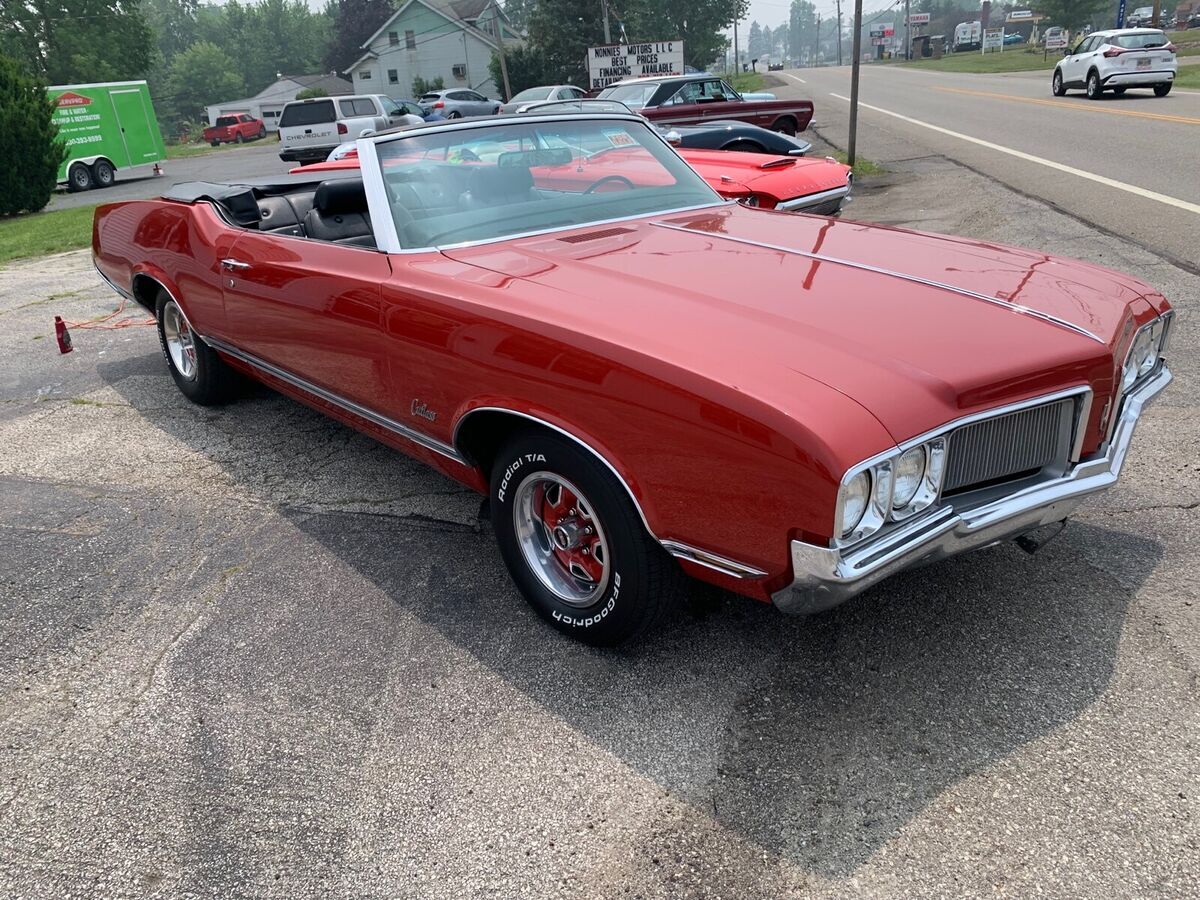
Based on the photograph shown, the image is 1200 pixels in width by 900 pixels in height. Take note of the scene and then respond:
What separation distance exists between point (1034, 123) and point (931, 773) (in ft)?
59.6

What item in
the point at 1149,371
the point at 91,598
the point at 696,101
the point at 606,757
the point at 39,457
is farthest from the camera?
the point at 696,101

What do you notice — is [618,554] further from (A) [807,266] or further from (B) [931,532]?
(A) [807,266]

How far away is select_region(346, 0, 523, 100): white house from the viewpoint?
62344 mm

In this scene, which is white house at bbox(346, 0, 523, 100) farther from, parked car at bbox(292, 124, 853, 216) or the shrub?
parked car at bbox(292, 124, 853, 216)

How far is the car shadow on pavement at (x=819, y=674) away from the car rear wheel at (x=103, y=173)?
84.5 ft

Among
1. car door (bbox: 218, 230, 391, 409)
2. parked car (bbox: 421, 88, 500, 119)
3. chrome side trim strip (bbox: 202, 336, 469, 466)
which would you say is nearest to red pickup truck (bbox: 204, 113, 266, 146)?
parked car (bbox: 421, 88, 500, 119)

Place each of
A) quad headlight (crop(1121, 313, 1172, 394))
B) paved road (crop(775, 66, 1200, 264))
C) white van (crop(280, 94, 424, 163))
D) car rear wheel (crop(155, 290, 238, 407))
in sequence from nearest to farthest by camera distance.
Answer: quad headlight (crop(1121, 313, 1172, 394)) < car rear wheel (crop(155, 290, 238, 407)) < paved road (crop(775, 66, 1200, 264)) < white van (crop(280, 94, 424, 163))

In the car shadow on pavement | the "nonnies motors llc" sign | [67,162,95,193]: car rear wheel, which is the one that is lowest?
[67,162,95,193]: car rear wheel

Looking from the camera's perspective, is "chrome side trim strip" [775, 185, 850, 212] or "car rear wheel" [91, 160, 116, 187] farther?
"car rear wheel" [91, 160, 116, 187]

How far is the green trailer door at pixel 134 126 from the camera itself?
83.5 feet

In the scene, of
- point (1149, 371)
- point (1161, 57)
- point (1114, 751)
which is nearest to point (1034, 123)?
point (1161, 57)

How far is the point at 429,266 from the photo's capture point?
318cm

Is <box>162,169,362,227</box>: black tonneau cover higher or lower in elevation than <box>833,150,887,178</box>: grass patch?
higher

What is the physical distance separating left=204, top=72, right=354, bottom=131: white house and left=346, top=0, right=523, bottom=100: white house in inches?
252
